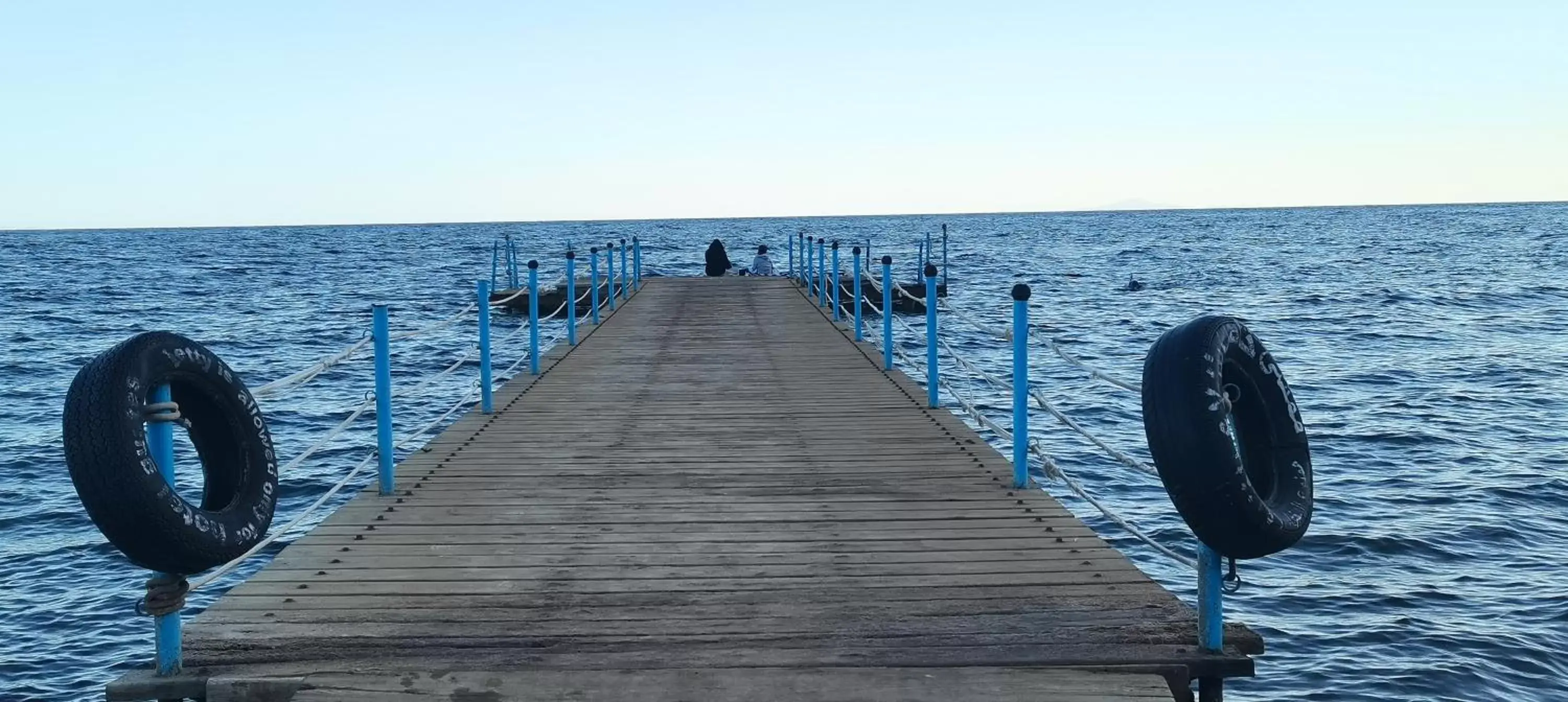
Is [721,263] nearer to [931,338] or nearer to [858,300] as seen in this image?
[858,300]

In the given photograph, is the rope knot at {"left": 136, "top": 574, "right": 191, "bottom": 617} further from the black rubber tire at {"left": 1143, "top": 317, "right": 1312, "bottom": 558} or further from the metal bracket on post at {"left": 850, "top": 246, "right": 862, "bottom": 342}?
the metal bracket on post at {"left": 850, "top": 246, "right": 862, "bottom": 342}

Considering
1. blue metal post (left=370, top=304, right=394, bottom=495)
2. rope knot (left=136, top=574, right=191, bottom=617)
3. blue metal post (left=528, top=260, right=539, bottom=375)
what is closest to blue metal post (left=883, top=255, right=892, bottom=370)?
blue metal post (left=528, top=260, right=539, bottom=375)

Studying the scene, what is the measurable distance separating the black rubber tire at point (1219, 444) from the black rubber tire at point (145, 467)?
3.09m

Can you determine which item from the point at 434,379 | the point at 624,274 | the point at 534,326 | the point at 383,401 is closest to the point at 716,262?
the point at 624,274

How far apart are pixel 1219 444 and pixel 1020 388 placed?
10.3 feet

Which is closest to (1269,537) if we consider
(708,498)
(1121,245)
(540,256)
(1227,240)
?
(708,498)

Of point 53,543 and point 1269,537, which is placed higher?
point 1269,537

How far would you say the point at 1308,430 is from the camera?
1692cm

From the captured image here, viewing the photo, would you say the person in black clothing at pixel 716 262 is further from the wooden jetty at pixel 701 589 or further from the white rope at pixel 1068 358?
the wooden jetty at pixel 701 589

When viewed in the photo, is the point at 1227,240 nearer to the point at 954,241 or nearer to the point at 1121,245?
the point at 1121,245

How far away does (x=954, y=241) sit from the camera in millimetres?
119000

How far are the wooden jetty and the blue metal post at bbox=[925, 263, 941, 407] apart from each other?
101cm

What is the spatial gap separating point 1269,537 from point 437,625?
9.56 ft

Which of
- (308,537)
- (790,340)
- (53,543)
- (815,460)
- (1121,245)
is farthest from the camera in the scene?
(1121,245)
